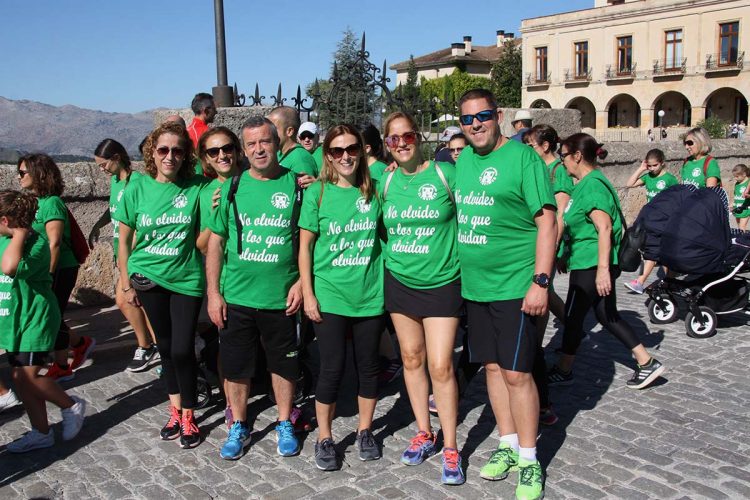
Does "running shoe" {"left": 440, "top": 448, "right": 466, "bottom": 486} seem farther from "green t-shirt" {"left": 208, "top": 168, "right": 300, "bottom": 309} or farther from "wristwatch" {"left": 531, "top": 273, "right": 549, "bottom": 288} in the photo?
"green t-shirt" {"left": 208, "top": 168, "right": 300, "bottom": 309}

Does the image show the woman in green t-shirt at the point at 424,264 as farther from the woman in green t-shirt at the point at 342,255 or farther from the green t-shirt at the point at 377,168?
the green t-shirt at the point at 377,168

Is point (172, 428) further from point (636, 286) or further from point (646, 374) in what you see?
point (636, 286)

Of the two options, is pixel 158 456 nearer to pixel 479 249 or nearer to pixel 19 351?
pixel 19 351

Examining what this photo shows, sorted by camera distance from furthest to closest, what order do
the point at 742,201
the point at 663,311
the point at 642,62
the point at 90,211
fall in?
the point at 642,62, the point at 742,201, the point at 90,211, the point at 663,311

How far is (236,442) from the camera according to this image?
14.1 feet

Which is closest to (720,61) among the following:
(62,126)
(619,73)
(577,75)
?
(619,73)

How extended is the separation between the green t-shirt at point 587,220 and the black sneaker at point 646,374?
2.62 feet

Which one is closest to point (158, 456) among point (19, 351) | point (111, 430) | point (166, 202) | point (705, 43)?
point (111, 430)

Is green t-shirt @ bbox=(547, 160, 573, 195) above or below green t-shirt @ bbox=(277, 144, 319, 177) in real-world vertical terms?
below

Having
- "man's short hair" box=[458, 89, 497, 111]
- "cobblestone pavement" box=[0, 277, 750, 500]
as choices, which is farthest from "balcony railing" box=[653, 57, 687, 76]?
"man's short hair" box=[458, 89, 497, 111]

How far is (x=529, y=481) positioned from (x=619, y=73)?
51201 mm

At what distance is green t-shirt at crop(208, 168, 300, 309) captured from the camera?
4.05m

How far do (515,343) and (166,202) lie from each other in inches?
84.1

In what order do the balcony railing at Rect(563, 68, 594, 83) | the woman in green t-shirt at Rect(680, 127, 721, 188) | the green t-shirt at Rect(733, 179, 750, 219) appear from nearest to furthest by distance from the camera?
the woman in green t-shirt at Rect(680, 127, 721, 188) → the green t-shirt at Rect(733, 179, 750, 219) → the balcony railing at Rect(563, 68, 594, 83)
